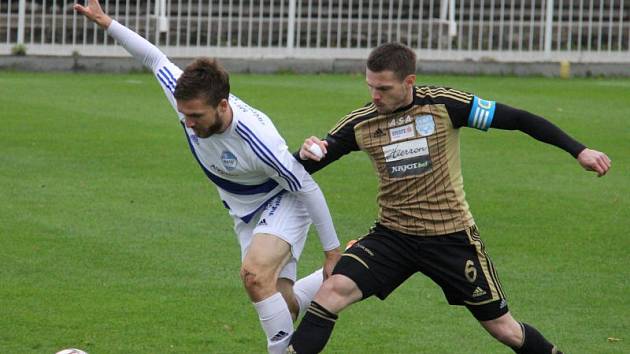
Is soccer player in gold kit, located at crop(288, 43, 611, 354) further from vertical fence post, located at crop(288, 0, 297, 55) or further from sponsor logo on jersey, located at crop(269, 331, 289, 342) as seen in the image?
vertical fence post, located at crop(288, 0, 297, 55)

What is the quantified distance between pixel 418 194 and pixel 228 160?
104 cm

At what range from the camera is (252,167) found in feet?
23.5

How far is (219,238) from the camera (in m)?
10.9

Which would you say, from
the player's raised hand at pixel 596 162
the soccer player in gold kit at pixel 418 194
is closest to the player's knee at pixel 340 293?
→ the soccer player in gold kit at pixel 418 194

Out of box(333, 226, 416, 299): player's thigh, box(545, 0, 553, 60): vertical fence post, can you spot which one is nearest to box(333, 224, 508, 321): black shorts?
box(333, 226, 416, 299): player's thigh

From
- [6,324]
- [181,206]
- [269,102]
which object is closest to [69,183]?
[181,206]

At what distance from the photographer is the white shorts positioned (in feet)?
24.0

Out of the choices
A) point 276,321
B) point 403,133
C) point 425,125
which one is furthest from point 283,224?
point 425,125

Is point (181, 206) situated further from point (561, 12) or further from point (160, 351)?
point (561, 12)

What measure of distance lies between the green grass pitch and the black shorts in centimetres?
97

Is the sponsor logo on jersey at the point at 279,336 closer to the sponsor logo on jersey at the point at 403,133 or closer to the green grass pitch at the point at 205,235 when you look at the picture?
the green grass pitch at the point at 205,235

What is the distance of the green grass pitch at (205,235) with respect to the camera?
323 inches

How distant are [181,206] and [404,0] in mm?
14211

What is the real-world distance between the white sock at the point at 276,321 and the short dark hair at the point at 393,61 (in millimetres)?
1367
